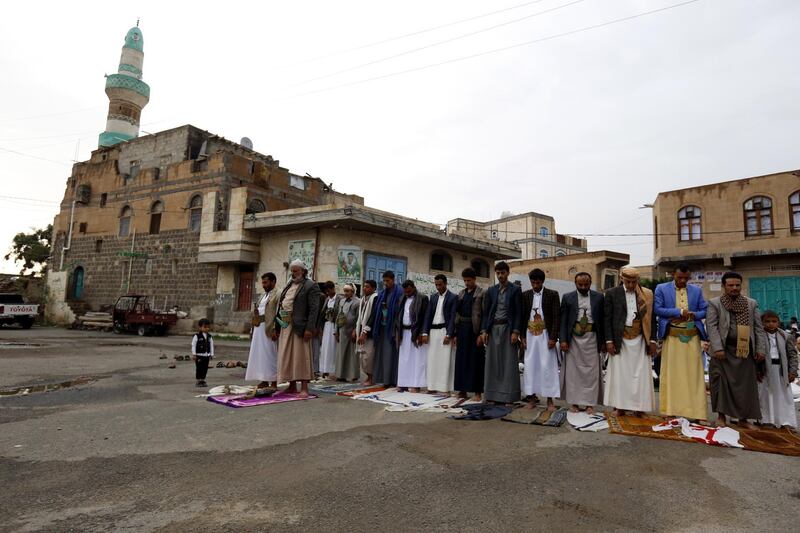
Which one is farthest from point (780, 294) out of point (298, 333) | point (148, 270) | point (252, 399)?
point (148, 270)

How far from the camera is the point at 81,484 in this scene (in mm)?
2855

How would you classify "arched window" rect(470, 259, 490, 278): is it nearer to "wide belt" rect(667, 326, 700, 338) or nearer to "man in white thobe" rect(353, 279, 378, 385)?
"man in white thobe" rect(353, 279, 378, 385)

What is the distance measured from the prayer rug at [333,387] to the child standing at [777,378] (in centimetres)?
476

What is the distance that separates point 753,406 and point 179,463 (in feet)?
16.8

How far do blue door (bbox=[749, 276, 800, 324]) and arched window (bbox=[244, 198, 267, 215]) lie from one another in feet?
70.1

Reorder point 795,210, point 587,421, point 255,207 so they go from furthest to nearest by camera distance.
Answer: point 255,207 < point 795,210 < point 587,421

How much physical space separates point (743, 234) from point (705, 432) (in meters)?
20.7

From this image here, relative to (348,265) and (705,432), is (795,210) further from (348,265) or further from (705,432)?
(705,432)

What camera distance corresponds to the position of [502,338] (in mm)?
5734

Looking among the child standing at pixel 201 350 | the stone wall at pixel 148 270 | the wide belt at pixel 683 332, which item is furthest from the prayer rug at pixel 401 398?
the stone wall at pixel 148 270

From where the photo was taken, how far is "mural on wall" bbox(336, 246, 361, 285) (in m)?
17.2

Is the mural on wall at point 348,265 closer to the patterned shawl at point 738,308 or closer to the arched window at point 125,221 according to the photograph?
the patterned shawl at point 738,308

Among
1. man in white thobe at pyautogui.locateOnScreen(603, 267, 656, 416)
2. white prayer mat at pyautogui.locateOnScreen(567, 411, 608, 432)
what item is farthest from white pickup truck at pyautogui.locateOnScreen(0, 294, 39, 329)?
man in white thobe at pyautogui.locateOnScreen(603, 267, 656, 416)

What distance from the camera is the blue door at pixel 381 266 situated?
17781 millimetres
